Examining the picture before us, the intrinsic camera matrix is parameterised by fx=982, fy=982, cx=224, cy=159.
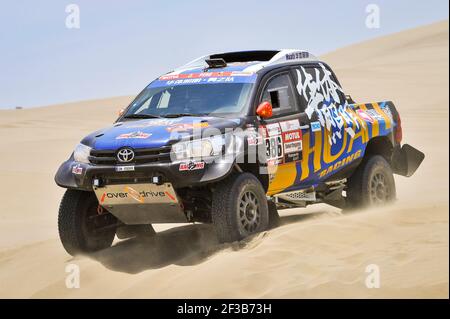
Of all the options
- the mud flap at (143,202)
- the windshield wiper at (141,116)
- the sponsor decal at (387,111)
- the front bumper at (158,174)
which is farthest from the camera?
the sponsor decal at (387,111)

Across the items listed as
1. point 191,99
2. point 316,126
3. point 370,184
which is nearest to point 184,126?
point 191,99

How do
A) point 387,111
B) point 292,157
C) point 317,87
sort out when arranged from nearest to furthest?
1. point 292,157
2. point 317,87
3. point 387,111

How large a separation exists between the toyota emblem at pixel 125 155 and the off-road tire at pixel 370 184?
339cm

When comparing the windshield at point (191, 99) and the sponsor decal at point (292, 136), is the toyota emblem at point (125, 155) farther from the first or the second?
the sponsor decal at point (292, 136)

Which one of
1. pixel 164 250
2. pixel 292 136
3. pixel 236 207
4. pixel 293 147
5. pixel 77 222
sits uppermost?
pixel 292 136

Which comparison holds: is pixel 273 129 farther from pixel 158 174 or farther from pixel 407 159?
pixel 407 159

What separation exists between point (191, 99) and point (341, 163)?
79.4 inches

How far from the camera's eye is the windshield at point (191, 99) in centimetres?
988

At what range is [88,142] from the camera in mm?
9445

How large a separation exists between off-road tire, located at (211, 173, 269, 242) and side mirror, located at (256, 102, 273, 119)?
0.65m

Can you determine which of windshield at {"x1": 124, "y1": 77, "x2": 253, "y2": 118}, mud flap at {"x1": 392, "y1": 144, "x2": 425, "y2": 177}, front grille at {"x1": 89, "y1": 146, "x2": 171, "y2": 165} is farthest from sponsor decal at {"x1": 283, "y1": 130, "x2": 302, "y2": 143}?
mud flap at {"x1": 392, "y1": 144, "x2": 425, "y2": 177}

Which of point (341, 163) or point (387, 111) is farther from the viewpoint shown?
point (387, 111)

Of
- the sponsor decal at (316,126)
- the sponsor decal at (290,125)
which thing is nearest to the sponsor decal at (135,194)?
the sponsor decal at (290,125)

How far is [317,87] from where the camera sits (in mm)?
11016
